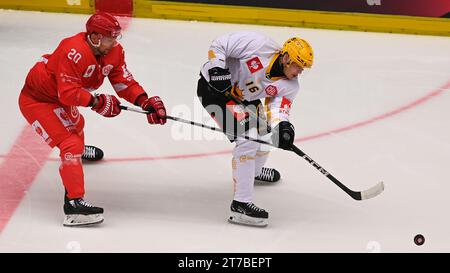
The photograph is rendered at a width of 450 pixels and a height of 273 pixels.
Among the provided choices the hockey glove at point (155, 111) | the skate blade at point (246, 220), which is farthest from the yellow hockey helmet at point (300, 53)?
the skate blade at point (246, 220)

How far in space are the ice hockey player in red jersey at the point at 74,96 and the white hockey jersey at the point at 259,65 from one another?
448 mm

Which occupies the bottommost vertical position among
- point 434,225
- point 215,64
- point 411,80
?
point 434,225

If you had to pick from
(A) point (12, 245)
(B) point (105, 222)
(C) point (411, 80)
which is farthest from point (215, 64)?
(C) point (411, 80)

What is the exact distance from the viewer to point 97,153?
16.6 ft

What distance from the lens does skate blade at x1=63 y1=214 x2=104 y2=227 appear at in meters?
4.28

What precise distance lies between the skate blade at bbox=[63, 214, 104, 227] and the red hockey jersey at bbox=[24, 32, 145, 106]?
1.81 feet

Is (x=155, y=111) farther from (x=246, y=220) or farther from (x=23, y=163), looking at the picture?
(x=23, y=163)

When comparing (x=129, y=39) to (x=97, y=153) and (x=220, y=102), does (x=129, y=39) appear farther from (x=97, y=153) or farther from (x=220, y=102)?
(x=220, y=102)

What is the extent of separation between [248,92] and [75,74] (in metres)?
0.90

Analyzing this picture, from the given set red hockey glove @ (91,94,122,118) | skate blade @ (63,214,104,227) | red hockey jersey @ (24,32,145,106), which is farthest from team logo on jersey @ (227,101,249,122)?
skate blade @ (63,214,104,227)

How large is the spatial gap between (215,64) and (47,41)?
9.55 ft

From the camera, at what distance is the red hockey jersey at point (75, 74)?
163 inches

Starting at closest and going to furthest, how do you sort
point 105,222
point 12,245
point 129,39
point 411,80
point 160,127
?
point 12,245, point 105,222, point 160,127, point 411,80, point 129,39

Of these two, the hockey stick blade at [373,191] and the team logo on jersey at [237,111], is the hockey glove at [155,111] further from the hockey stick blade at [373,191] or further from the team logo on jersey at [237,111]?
the hockey stick blade at [373,191]
